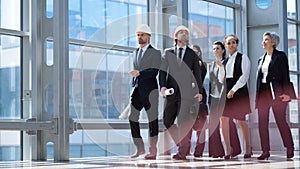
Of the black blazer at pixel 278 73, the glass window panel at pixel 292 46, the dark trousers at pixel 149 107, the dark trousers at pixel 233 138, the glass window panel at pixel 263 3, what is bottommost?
the dark trousers at pixel 233 138

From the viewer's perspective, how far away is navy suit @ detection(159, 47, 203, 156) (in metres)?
6.57

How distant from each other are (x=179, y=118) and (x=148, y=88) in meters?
0.49

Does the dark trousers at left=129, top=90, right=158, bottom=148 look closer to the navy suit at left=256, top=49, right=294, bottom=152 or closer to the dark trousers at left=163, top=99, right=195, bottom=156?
the dark trousers at left=163, top=99, right=195, bottom=156

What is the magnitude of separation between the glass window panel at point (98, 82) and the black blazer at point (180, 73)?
1.34 meters

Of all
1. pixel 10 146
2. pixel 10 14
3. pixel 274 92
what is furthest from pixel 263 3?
pixel 10 146

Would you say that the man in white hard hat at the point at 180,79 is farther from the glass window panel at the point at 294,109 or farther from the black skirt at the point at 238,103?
the glass window panel at the point at 294,109

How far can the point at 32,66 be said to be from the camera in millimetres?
7297

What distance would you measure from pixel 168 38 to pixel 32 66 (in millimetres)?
2464

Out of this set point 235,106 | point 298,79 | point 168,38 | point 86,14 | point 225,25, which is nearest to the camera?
point 235,106

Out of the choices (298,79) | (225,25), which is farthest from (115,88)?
(298,79)

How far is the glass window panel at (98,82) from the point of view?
311 inches

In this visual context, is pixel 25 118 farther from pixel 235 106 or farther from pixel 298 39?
pixel 298 39

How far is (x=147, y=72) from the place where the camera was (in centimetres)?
646

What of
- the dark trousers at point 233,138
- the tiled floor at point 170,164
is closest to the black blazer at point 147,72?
the tiled floor at point 170,164
